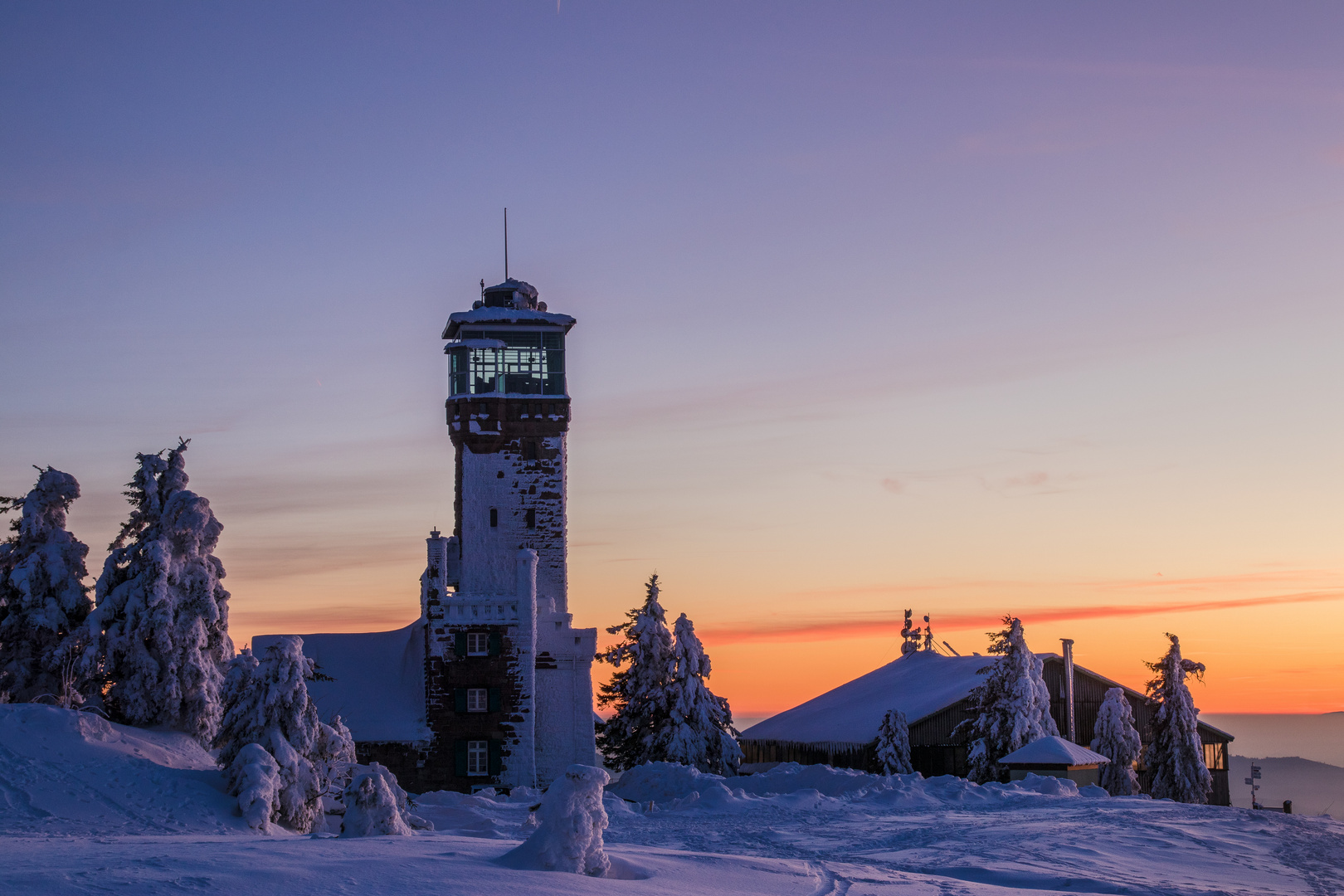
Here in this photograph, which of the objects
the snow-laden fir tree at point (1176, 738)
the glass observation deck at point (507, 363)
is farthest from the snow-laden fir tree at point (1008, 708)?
the glass observation deck at point (507, 363)

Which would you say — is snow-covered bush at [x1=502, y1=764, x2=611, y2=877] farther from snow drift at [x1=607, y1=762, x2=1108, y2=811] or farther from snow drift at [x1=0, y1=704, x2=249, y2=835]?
snow drift at [x1=607, y1=762, x2=1108, y2=811]

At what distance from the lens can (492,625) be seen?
48.9m

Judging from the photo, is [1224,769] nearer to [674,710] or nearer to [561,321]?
[674,710]

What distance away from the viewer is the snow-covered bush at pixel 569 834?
1847 cm

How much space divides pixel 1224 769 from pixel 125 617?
47411mm

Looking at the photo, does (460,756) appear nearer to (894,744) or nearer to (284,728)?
(894,744)

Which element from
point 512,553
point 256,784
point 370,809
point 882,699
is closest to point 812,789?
point 256,784

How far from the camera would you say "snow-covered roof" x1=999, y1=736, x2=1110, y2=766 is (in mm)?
40812

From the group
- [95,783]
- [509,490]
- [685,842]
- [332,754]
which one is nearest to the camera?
[685,842]

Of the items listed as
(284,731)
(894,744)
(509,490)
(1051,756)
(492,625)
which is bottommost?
(894,744)

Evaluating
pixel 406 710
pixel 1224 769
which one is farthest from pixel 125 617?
pixel 1224 769

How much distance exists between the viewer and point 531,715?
48031 millimetres

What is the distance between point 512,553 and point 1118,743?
26.5 meters

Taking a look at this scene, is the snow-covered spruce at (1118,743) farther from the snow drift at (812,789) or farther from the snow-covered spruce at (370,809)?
the snow-covered spruce at (370,809)
